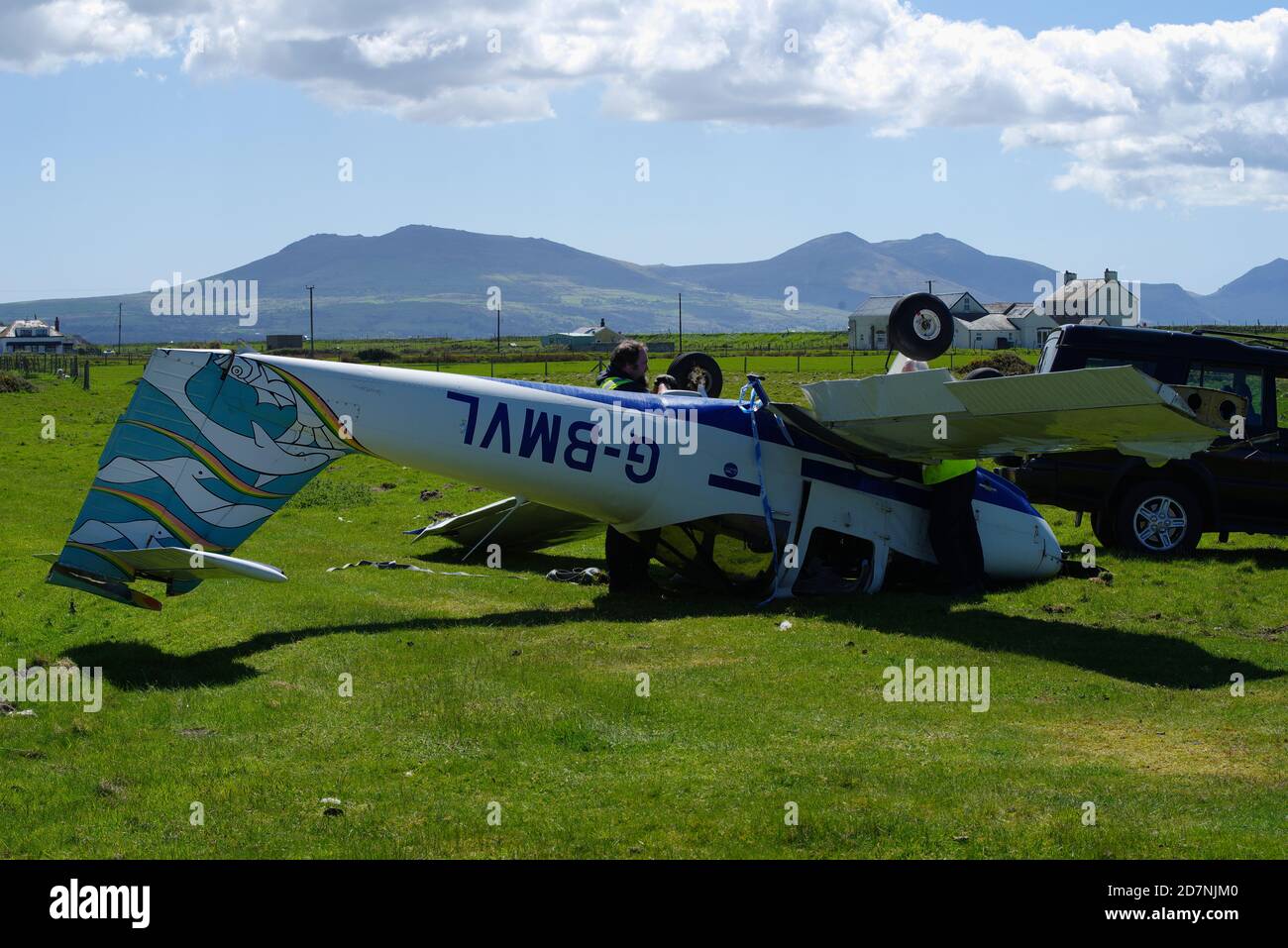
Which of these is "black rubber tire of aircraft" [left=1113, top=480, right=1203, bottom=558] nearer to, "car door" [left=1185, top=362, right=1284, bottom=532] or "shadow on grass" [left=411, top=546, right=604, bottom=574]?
"car door" [left=1185, top=362, right=1284, bottom=532]

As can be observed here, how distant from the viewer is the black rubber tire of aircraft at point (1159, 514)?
19469mm

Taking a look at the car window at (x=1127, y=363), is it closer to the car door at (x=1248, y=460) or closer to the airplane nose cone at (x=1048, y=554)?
the car door at (x=1248, y=460)

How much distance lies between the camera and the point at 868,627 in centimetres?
1432

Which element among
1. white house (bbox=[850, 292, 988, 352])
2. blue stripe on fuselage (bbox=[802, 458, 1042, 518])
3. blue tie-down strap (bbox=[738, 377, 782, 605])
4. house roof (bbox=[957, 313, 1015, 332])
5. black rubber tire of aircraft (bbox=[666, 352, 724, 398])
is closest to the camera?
blue tie-down strap (bbox=[738, 377, 782, 605])

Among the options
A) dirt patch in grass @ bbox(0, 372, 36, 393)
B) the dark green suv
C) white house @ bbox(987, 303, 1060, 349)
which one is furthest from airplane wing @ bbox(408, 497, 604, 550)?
white house @ bbox(987, 303, 1060, 349)

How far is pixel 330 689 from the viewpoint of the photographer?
11266 mm

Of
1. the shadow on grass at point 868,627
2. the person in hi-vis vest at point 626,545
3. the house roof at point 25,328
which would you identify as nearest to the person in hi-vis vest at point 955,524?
the shadow on grass at point 868,627

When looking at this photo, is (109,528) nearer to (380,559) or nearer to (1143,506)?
(380,559)

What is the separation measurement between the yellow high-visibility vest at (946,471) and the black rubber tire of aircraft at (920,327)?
184 cm

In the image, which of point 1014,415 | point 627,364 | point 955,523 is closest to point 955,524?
point 955,523

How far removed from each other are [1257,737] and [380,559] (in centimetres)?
1314

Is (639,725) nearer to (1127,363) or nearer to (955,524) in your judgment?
(955,524)

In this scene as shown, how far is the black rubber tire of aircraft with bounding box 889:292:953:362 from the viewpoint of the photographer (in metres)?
15.2

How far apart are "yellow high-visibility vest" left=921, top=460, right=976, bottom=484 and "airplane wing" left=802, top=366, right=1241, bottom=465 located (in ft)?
1.72
